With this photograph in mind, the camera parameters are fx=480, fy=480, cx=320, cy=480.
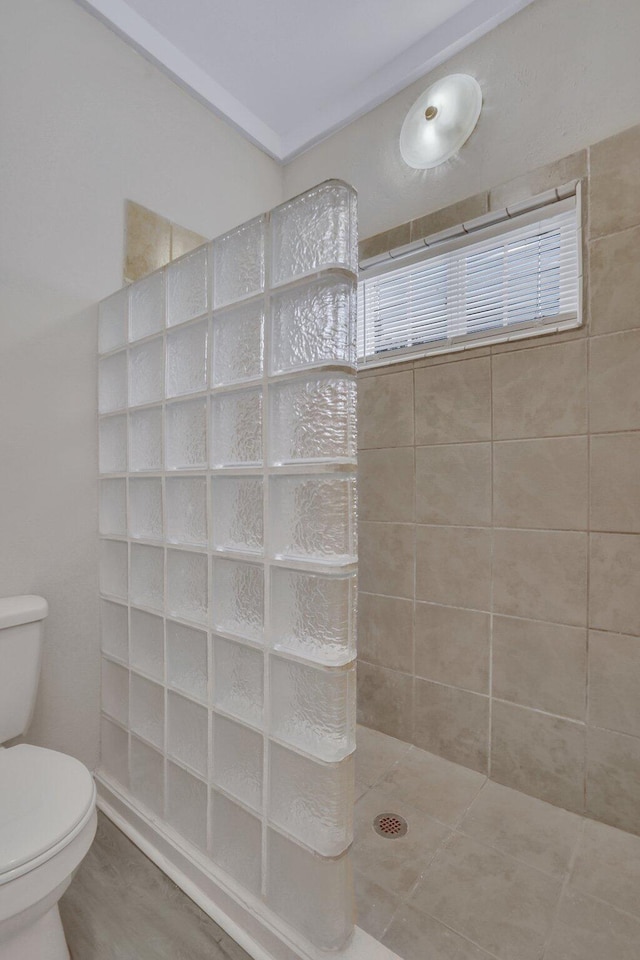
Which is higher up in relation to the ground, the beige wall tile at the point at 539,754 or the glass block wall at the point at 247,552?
the glass block wall at the point at 247,552

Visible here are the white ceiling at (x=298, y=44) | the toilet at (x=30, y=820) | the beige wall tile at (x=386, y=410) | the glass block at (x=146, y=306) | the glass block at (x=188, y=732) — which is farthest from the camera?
the beige wall tile at (x=386, y=410)

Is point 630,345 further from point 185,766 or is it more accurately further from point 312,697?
point 185,766

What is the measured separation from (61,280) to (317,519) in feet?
3.89

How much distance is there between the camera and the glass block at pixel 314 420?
0.96m

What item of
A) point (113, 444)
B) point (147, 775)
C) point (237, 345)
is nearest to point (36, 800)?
point (147, 775)

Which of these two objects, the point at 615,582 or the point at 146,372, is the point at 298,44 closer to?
the point at 146,372

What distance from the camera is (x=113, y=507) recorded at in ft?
5.10

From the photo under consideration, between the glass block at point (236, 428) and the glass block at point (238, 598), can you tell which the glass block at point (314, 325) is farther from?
the glass block at point (238, 598)

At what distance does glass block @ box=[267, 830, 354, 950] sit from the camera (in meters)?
0.98

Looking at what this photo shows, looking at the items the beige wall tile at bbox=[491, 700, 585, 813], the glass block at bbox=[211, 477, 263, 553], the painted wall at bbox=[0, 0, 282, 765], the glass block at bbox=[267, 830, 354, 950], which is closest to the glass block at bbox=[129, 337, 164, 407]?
the painted wall at bbox=[0, 0, 282, 765]

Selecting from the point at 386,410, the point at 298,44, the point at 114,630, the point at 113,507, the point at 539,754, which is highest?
the point at 298,44

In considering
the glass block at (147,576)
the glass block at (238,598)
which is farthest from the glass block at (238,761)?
the glass block at (147,576)

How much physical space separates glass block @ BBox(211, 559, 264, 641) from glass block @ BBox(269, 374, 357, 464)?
0.28 meters

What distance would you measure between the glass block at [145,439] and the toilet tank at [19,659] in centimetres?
48
